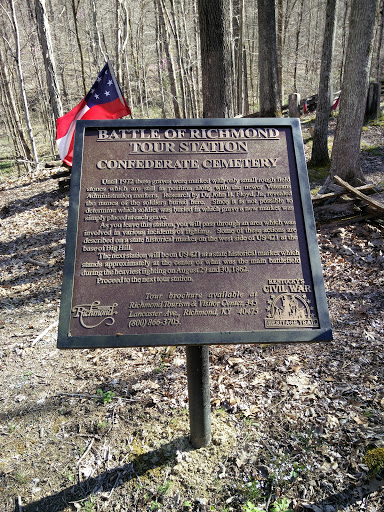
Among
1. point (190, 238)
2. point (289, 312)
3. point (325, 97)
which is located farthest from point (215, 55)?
point (325, 97)

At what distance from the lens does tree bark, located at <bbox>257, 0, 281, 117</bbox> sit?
9.65m

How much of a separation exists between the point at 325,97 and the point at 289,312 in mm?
9692

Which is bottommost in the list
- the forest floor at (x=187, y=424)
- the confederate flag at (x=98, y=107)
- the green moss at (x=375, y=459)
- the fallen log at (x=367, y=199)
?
the forest floor at (x=187, y=424)

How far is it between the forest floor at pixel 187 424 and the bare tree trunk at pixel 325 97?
6.18 meters

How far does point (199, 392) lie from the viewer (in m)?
2.88

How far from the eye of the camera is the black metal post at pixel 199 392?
2.78 meters

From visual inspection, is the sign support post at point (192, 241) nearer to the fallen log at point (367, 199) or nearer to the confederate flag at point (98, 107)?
the fallen log at point (367, 199)

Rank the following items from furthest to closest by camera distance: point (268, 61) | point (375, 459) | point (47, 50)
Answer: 1. point (47, 50)
2. point (268, 61)
3. point (375, 459)

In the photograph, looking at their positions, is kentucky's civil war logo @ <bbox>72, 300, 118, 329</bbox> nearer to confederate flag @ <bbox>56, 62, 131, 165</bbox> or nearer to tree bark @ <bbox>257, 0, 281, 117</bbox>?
confederate flag @ <bbox>56, 62, 131, 165</bbox>

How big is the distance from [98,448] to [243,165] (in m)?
2.75

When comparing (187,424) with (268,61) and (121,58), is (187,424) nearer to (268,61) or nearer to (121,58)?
(268,61)

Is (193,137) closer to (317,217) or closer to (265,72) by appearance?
(317,217)

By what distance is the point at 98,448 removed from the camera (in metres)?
3.29

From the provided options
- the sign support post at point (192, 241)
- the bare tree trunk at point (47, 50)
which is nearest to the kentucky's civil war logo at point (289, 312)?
the sign support post at point (192, 241)
